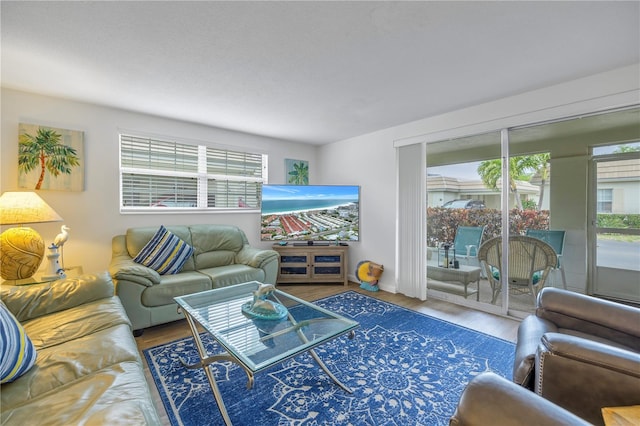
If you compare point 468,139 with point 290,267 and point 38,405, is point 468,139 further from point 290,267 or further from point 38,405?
point 38,405

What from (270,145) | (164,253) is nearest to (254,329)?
(164,253)

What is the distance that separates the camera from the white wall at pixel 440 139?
7.70ft

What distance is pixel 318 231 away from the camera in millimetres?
4258

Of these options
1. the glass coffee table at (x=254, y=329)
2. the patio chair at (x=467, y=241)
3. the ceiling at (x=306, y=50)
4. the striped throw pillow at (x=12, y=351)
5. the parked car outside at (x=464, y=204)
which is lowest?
the glass coffee table at (x=254, y=329)

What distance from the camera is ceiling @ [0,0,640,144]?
62.9 inches

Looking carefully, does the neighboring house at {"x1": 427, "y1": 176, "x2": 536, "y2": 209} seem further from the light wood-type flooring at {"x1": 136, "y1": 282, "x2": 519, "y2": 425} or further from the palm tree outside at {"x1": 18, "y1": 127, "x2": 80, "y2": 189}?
the palm tree outside at {"x1": 18, "y1": 127, "x2": 80, "y2": 189}

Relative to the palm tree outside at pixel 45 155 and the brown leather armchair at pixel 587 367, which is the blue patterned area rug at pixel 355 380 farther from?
the palm tree outside at pixel 45 155

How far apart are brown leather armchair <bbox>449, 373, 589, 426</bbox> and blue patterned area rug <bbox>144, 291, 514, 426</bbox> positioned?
0.92 metres

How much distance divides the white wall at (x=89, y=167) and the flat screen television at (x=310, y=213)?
116 cm

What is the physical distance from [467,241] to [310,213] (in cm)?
214

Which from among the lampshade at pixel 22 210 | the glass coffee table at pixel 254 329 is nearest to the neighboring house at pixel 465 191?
the glass coffee table at pixel 254 329

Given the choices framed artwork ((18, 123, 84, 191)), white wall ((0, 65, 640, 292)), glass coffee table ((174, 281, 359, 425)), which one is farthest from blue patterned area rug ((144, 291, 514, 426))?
framed artwork ((18, 123, 84, 191))

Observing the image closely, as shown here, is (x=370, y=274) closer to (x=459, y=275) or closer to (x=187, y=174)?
(x=459, y=275)

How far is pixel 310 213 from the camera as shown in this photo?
165 inches
